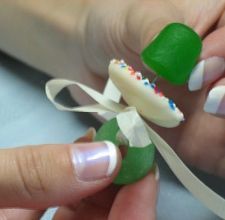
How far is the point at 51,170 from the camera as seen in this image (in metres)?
0.40

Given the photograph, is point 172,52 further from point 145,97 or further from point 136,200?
point 136,200

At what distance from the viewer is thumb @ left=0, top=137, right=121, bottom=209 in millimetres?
397

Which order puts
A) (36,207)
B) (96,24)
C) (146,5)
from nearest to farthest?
(36,207)
(146,5)
(96,24)

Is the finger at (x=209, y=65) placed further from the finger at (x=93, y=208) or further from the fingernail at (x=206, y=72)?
the finger at (x=93, y=208)

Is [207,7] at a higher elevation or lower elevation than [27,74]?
higher

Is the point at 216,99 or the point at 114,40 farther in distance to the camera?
the point at 114,40

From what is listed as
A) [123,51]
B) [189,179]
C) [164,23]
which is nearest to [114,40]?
[123,51]

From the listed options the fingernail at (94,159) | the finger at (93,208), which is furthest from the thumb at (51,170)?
Answer: the finger at (93,208)

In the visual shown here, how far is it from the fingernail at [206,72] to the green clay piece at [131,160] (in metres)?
0.08

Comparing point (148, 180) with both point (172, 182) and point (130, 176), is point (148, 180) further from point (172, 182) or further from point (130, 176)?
point (172, 182)

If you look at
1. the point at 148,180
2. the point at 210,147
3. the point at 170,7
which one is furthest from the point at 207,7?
the point at 148,180

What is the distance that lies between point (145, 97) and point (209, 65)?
97 millimetres

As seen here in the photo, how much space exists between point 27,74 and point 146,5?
0.84 feet

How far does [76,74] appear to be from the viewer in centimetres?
75
